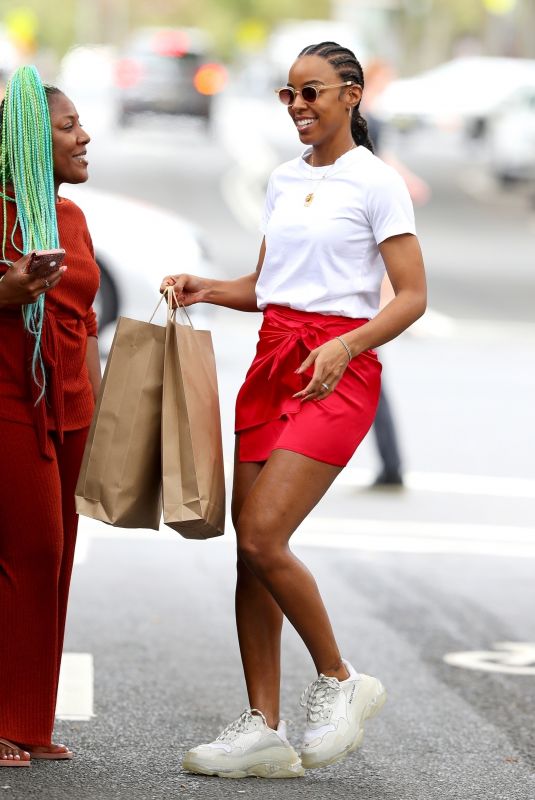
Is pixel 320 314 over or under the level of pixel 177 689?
over

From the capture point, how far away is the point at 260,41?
416 feet

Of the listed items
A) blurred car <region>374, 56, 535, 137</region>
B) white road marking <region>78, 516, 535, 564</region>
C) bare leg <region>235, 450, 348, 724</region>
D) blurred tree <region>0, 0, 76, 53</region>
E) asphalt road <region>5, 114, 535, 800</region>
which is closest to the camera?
bare leg <region>235, 450, 348, 724</region>

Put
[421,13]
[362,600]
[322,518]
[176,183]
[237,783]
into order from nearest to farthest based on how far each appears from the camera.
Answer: [237,783] → [362,600] → [322,518] → [176,183] → [421,13]

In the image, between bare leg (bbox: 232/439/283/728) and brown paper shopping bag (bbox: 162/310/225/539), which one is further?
bare leg (bbox: 232/439/283/728)

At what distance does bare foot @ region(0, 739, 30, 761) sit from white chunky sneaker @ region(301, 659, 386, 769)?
2.64 ft

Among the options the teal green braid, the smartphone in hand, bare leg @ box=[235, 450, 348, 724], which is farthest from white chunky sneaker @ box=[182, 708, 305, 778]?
the smartphone in hand

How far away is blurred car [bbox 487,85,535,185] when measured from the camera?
35000 mm

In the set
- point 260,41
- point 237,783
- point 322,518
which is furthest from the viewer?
point 260,41

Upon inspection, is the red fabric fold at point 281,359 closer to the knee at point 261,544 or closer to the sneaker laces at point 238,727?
the knee at point 261,544

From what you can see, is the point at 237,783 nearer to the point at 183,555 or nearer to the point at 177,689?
the point at 177,689

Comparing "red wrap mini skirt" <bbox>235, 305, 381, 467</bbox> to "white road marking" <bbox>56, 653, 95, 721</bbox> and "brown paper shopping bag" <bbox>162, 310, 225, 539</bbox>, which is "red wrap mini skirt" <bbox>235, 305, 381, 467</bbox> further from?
"white road marking" <bbox>56, 653, 95, 721</bbox>

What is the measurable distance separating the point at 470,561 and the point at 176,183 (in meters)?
26.6

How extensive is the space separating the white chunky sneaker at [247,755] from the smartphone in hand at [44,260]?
1452 millimetres

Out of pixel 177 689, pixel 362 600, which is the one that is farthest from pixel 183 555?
pixel 177 689
